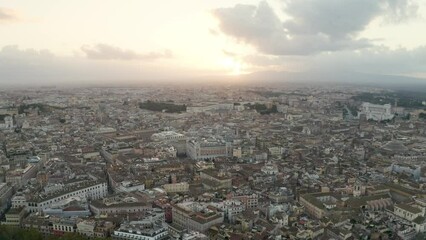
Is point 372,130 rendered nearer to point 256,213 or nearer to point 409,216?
point 409,216

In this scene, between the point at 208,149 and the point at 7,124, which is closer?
the point at 208,149

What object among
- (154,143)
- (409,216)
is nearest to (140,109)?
(154,143)

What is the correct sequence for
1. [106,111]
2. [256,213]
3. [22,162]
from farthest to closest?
[106,111], [22,162], [256,213]

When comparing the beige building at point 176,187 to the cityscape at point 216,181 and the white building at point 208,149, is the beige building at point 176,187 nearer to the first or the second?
the cityscape at point 216,181

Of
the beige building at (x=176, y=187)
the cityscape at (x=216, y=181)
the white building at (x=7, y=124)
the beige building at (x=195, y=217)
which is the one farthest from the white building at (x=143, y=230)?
the white building at (x=7, y=124)

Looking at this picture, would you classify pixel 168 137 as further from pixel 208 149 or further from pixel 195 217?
pixel 195 217

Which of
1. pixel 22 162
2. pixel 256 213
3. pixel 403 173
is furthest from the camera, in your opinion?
pixel 22 162

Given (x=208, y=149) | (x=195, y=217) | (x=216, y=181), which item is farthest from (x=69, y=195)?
(x=208, y=149)

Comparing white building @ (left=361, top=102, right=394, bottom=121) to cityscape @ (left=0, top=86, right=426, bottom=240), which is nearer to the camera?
cityscape @ (left=0, top=86, right=426, bottom=240)

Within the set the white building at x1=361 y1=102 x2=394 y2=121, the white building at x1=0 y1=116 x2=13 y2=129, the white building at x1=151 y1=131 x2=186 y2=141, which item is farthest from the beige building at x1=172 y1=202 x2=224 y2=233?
the white building at x1=361 y1=102 x2=394 y2=121

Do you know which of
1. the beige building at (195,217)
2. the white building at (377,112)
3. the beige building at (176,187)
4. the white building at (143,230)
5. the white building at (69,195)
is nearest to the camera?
the white building at (143,230)

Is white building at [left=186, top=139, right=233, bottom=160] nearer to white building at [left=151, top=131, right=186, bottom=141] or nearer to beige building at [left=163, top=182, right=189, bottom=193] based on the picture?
white building at [left=151, top=131, right=186, bottom=141]
